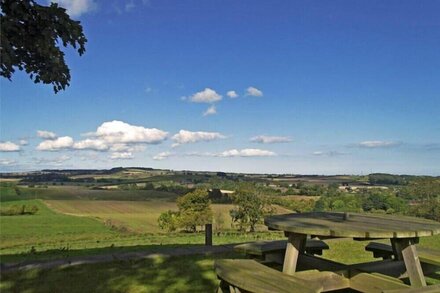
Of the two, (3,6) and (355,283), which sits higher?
(3,6)

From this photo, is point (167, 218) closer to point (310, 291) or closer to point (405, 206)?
point (405, 206)

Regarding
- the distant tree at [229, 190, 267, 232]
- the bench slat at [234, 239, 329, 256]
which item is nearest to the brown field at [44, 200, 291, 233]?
the distant tree at [229, 190, 267, 232]

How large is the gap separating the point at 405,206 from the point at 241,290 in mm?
33279

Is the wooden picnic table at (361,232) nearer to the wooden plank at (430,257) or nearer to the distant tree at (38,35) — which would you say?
the wooden plank at (430,257)

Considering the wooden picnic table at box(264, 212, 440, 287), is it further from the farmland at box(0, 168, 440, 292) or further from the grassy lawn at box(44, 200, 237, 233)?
the grassy lawn at box(44, 200, 237, 233)

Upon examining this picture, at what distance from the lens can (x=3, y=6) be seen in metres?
4.14

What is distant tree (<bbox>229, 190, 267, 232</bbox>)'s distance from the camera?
47.3 meters

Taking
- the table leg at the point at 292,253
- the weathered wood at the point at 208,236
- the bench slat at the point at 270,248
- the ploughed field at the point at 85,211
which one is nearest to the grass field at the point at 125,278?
the bench slat at the point at 270,248

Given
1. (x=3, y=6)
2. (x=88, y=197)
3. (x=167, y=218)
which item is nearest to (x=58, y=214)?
(x=88, y=197)

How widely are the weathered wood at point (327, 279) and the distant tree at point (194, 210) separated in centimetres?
4081

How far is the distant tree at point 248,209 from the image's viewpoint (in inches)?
1863

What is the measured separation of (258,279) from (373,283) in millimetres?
1259

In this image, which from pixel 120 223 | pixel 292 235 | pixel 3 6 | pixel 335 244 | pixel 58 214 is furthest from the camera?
pixel 58 214

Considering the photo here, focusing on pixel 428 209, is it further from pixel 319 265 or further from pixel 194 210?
pixel 319 265
